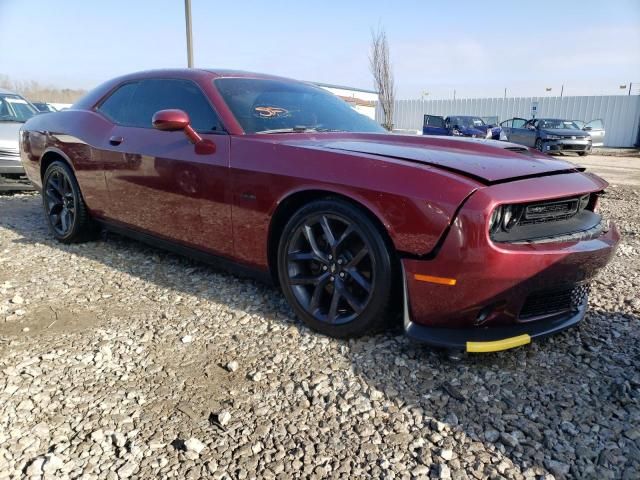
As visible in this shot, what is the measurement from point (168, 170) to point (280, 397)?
1767 mm

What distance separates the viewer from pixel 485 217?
2.00 m

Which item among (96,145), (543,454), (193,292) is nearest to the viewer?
(543,454)

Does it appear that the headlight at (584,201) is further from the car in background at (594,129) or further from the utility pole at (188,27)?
the car in background at (594,129)

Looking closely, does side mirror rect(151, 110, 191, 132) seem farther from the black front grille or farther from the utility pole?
the utility pole

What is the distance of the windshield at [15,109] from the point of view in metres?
7.62

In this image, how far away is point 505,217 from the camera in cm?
211

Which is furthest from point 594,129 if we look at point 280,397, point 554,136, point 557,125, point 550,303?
point 280,397

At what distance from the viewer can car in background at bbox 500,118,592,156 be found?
673 inches

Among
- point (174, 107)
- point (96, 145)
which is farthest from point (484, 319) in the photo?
point (96, 145)

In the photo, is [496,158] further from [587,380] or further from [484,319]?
[587,380]

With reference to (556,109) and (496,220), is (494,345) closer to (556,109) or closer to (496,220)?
(496,220)

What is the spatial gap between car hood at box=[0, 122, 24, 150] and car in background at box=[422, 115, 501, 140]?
13.9 meters

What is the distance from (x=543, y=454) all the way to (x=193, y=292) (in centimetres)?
223

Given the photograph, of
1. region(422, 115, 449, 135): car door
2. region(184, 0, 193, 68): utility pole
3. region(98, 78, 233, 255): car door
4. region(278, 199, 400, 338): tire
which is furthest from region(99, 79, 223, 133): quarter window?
region(422, 115, 449, 135): car door
